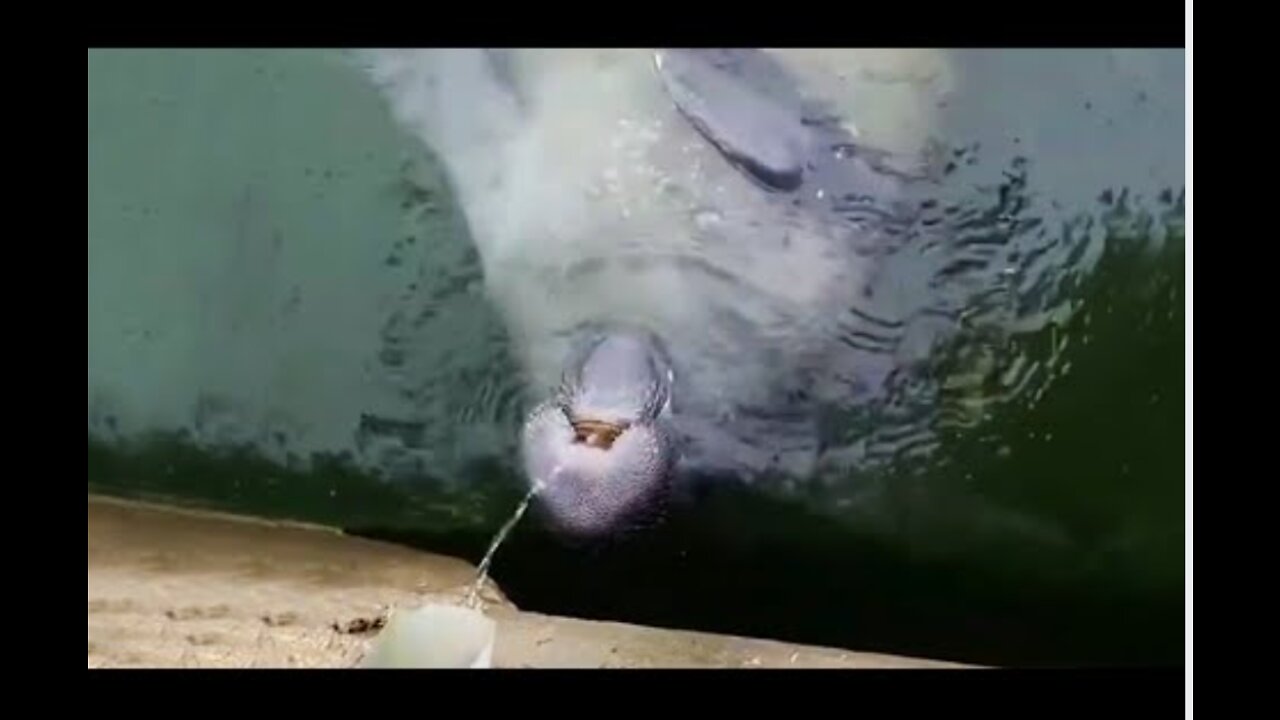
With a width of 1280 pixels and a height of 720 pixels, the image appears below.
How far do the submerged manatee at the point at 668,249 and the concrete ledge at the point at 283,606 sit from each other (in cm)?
24

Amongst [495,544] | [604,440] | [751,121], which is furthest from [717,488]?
[751,121]

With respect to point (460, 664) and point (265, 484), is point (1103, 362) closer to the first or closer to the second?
point (460, 664)

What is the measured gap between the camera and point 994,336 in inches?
97.7

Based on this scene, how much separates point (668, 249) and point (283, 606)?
990 mm

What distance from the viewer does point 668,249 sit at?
2.47 m

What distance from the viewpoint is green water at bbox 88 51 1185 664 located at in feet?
8.09

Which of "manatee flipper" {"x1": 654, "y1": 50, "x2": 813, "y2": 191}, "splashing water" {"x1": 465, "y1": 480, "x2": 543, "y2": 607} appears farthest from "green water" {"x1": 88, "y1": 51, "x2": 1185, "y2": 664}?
"manatee flipper" {"x1": 654, "y1": 50, "x2": 813, "y2": 191}

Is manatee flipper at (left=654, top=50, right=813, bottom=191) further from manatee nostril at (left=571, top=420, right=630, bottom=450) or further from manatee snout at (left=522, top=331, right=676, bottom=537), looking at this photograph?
manatee nostril at (left=571, top=420, right=630, bottom=450)

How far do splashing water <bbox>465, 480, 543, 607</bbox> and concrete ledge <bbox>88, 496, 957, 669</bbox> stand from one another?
0.02 metres

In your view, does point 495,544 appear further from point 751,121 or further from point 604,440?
point 751,121

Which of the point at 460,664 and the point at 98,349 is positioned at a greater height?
the point at 98,349

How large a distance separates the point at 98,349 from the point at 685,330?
1.11 meters

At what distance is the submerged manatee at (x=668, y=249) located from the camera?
2.47 metres

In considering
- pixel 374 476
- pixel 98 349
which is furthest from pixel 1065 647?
pixel 98 349
